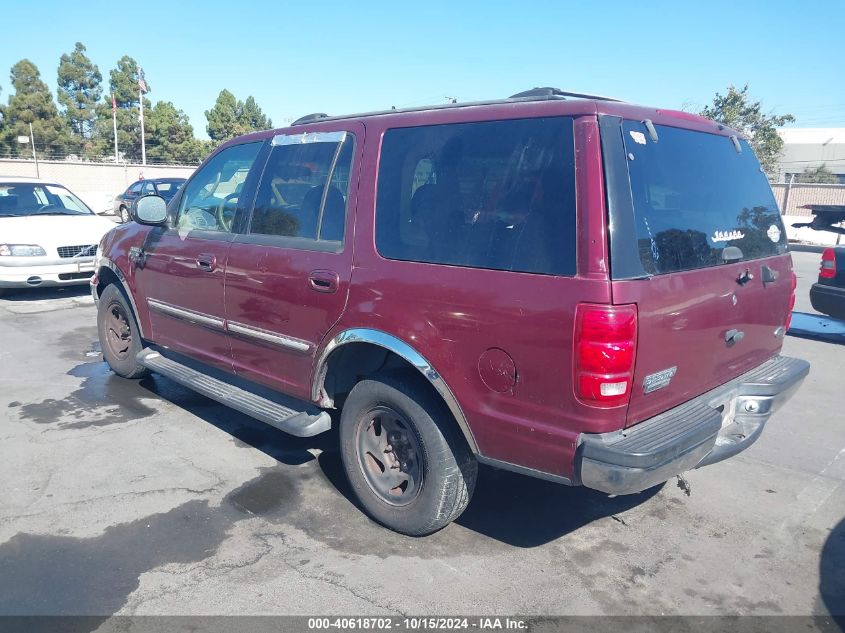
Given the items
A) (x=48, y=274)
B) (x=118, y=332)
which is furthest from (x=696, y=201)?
(x=48, y=274)

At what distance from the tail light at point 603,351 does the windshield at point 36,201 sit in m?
9.61

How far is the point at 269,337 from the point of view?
4.00 metres

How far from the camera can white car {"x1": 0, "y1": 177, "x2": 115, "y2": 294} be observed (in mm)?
8805

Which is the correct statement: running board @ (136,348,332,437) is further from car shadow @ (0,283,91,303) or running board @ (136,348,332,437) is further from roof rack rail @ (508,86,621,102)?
car shadow @ (0,283,91,303)

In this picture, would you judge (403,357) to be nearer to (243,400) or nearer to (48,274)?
(243,400)

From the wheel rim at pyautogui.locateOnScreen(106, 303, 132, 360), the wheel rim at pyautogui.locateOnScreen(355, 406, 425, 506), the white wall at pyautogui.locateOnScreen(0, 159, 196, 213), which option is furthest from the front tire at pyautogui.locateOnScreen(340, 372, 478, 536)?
the white wall at pyautogui.locateOnScreen(0, 159, 196, 213)

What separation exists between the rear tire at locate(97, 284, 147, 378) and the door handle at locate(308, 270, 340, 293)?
102 inches

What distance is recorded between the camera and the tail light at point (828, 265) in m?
7.81

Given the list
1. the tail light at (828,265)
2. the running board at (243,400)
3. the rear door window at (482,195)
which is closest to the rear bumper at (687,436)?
the rear door window at (482,195)

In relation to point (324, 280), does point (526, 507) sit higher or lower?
lower

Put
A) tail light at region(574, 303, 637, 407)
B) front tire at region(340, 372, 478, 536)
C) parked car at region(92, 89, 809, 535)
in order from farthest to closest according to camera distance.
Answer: front tire at region(340, 372, 478, 536) → parked car at region(92, 89, 809, 535) → tail light at region(574, 303, 637, 407)

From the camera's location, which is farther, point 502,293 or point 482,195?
point 482,195

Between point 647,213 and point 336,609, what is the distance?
2.19m

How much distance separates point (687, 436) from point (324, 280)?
1969 millimetres
